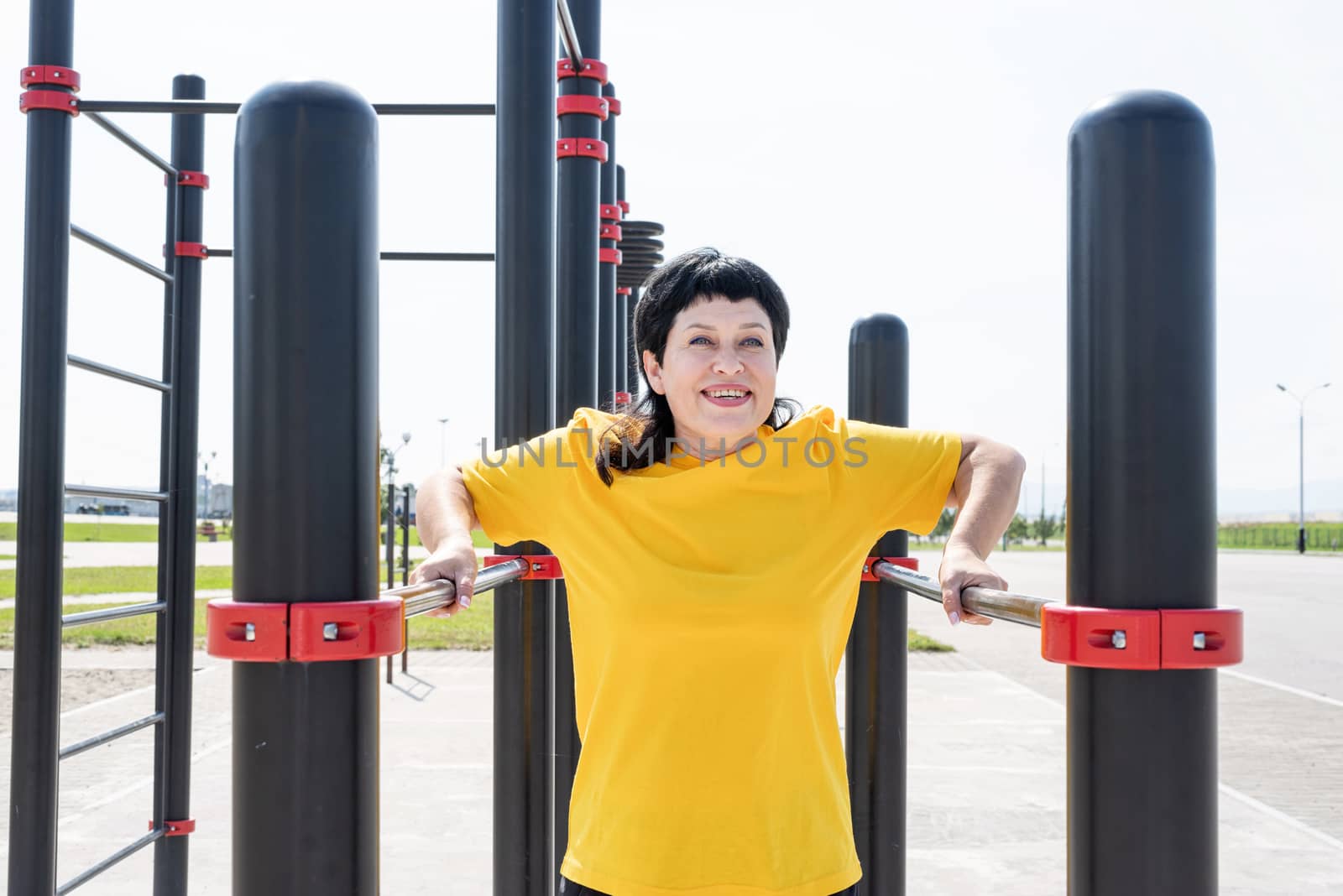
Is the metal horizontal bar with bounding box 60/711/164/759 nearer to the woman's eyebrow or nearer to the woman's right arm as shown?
the woman's right arm

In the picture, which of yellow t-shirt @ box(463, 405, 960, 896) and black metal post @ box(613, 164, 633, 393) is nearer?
yellow t-shirt @ box(463, 405, 960, 896)

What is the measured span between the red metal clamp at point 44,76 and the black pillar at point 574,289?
152 centimetres

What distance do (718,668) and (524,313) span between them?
4.01 feet

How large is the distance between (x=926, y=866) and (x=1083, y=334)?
393 centimetres

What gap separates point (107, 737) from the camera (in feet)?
12.1

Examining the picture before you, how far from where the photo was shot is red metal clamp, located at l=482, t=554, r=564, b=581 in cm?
249

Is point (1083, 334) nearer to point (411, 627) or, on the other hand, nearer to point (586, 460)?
point (586, 460)

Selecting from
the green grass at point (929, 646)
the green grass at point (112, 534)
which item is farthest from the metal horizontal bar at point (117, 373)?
the green grass at point (112, 534)

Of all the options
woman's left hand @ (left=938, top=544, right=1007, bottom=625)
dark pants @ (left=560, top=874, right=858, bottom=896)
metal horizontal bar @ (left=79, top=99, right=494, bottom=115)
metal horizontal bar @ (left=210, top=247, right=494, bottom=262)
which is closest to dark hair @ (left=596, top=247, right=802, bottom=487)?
woman's left hand @ (left=938, top=544, right=1007, bottom=625)

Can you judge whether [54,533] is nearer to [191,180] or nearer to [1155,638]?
[191,180]

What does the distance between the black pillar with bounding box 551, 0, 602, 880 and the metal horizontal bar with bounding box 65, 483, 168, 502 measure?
5.09ft

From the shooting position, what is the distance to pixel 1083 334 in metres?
1.04

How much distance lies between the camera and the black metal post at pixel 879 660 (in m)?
2.84

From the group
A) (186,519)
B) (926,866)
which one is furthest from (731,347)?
(926,866)
